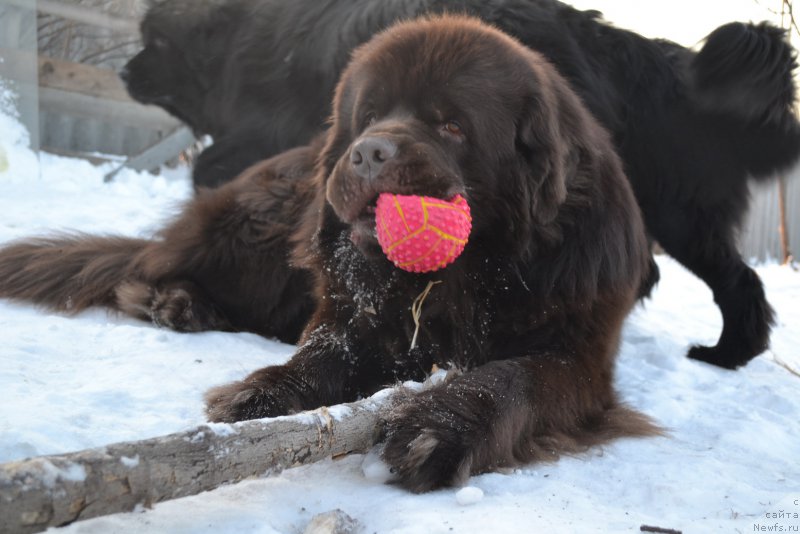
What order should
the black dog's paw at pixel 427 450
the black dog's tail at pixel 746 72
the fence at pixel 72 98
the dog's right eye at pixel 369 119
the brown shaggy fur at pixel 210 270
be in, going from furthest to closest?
1. the fence at pixel 72 98
2. the black dog's tail at pixel 746 72
3. the brown shaggy fur at pixel 210 270
4. the dog's right eye at pixel 369 119
5. the black dog's paw at pixel 427 450

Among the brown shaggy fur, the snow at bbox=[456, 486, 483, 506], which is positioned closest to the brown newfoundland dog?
the snow at bbox=[456, 486, 483, 506]

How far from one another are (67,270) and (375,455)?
7.79ft

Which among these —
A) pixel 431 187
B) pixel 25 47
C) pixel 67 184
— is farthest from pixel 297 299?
pixel 25 47

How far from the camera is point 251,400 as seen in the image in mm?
2273

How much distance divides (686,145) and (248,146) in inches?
108

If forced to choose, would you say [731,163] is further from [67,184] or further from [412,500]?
[67,184]

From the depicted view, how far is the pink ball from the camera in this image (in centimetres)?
221

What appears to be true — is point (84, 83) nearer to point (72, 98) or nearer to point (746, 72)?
point (72, 98)

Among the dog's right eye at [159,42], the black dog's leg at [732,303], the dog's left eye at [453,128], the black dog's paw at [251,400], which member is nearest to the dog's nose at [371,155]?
the dog's left eye at [453,128]

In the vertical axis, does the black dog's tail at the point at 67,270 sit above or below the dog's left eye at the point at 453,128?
below

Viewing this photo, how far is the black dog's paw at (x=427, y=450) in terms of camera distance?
1922mm

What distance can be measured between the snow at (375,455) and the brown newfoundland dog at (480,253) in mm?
207

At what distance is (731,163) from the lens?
13.9 ft

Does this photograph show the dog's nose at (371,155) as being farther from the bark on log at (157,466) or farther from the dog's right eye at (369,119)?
the bark on log at (157,466)
